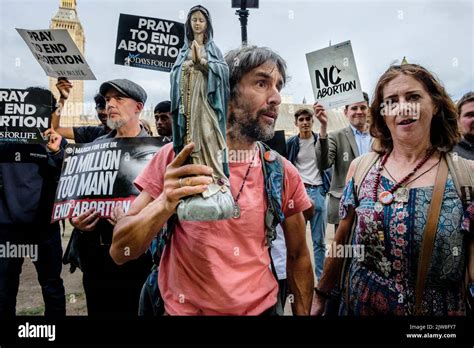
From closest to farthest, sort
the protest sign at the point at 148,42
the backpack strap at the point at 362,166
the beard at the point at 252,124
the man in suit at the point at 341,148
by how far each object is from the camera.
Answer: the beard at the point at 252,124, the backpack strap at the point at 362,166, the protest sign at the point at 148,42, the man in suit at the point at 341,148

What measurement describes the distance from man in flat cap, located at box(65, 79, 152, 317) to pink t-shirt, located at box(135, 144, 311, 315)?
0.67 m

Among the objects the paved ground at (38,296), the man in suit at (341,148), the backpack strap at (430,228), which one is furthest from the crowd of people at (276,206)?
the paved ground at (38,296)

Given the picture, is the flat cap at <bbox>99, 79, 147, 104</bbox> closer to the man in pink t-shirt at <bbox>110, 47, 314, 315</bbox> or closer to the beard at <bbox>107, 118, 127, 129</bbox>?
the beard at <bbox>107, 118, 127, 129</bbox>

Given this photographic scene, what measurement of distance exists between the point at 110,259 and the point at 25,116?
32.0 inches

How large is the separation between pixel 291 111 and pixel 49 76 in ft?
5.80

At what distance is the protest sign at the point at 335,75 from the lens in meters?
1.80

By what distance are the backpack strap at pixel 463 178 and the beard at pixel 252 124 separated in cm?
63

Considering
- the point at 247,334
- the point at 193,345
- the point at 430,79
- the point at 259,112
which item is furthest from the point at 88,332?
the point at 430,79

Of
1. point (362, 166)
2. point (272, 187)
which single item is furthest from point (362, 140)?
point (272, 187)

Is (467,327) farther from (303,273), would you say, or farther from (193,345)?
(193,345)

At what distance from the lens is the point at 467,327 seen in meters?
1.50

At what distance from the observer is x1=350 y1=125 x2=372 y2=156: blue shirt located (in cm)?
234

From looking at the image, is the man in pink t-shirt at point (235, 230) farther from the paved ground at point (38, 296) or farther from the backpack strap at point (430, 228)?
the paved ground at point (38, 296)

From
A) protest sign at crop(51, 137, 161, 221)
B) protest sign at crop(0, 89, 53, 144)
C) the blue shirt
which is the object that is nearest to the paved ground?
the blue shirt
